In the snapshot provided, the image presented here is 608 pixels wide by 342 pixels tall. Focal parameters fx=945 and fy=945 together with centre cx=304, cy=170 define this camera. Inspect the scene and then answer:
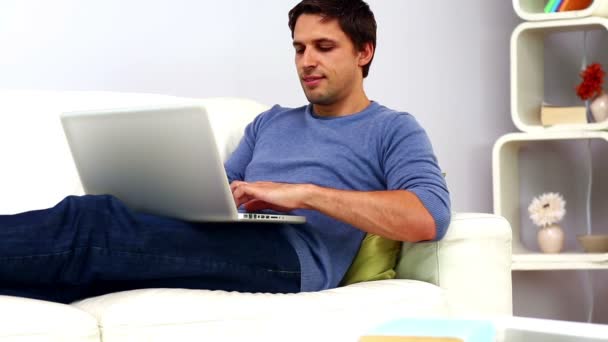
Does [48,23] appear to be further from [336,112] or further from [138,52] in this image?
[336,112]

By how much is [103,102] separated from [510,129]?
1593mm

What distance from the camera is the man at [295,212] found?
164 cm

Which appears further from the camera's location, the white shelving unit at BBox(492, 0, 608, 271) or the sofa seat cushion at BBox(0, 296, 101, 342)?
the white shelving unit at BBox(492, 0, 608, 271)

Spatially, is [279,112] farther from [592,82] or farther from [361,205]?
[592,82]

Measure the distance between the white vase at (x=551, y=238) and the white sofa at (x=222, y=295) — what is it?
3.64 ft

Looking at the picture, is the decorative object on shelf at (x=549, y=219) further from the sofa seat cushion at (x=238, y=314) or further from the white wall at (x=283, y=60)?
the sofa seat cushion at (x=238, y=314)

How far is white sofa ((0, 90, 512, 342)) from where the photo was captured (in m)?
1.54

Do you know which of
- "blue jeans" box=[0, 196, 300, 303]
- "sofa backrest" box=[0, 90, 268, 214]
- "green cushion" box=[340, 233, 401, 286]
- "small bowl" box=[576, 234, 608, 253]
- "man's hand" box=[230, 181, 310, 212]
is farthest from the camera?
"small bowl" box=[576, 234, 608, 253]

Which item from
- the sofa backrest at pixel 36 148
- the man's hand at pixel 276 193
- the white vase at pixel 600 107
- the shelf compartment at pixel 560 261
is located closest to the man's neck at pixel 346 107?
the sofa backrest at pixel 36 148

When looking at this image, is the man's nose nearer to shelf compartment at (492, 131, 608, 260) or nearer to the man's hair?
the man's hair

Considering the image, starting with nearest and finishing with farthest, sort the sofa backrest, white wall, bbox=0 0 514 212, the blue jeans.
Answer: the blue jeans < the sofa backrest < white wall, bbox=0 0 514 212

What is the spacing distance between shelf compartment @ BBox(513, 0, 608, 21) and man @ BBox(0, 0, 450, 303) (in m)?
0.94

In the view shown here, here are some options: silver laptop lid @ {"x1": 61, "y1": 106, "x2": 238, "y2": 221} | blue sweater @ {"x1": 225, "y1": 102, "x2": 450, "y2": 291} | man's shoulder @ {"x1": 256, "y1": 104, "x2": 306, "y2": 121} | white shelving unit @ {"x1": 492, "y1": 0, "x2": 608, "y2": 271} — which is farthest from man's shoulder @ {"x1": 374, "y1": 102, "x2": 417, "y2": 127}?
white shelving unit @ {"x1": 492, "y1": 0, "x2": 608, "y2": 271}

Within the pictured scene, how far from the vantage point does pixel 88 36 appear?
9.10 ft
